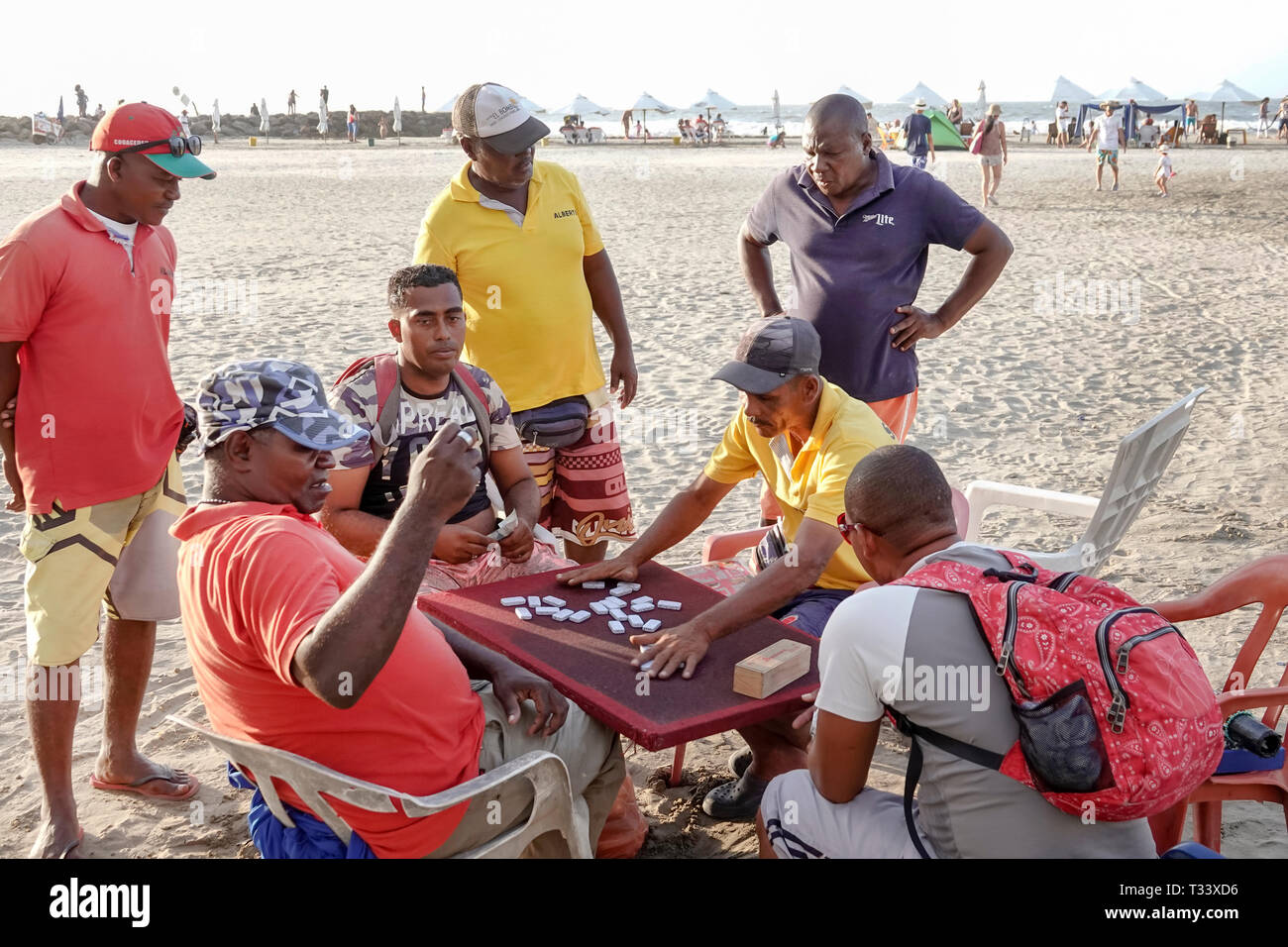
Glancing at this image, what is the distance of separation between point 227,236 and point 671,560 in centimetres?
1442

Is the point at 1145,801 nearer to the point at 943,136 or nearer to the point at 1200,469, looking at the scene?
the point at 1200,469

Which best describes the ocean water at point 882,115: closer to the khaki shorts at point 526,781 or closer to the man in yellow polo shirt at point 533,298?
the man in yellow polo shirt at point 533,298

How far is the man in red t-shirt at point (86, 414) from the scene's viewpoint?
394cm

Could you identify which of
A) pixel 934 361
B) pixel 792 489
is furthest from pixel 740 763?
pixel 934 361

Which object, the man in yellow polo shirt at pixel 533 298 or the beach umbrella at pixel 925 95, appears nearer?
the man in yellow polo shirt at pixel 533 298

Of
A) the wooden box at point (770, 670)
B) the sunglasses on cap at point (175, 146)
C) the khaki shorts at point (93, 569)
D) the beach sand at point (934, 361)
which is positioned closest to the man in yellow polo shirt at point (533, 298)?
the sunglasses on cap at point (175, 146)

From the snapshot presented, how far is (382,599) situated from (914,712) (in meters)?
1.24

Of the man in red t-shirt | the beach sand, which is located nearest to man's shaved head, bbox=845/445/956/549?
the beach sand

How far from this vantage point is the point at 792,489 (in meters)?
4.30

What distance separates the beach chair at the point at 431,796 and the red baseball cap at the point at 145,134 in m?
2.20

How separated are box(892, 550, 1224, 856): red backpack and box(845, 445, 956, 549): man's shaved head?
13.3 inches

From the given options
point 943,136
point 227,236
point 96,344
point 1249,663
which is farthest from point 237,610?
point 943,136

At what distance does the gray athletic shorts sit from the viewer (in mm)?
2916
